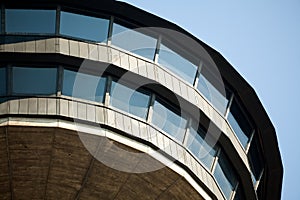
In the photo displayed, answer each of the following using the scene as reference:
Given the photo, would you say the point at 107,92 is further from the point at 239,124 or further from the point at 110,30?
the point at 239,124

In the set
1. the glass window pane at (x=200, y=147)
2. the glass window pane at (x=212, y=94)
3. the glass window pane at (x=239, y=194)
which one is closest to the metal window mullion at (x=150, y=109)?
the glass window pane at (x=200, y=147)

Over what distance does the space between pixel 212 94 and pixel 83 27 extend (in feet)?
17.6

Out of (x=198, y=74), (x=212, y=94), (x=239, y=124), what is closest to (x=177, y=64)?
(x=198, y=74)

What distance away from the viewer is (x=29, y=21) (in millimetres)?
24750

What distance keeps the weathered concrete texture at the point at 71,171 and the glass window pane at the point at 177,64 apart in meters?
3.45

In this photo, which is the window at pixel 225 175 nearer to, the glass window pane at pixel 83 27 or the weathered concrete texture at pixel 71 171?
the weathered concrete texture at pixel 71 171

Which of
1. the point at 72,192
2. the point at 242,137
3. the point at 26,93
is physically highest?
the point at 242,137

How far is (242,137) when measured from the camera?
27.8 meters

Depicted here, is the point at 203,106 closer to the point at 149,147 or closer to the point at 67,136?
the point at 149,147

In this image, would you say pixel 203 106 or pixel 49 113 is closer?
pixel 49 113

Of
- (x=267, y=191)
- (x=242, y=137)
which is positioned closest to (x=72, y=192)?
(x=242, y=137)

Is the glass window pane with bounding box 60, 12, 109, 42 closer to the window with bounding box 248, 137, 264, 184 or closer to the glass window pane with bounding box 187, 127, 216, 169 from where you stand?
the glass window pane with bounding box 187, 127, 216, 169

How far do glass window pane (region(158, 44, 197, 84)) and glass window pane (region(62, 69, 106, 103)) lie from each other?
246 cm

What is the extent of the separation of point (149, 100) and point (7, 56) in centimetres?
505
